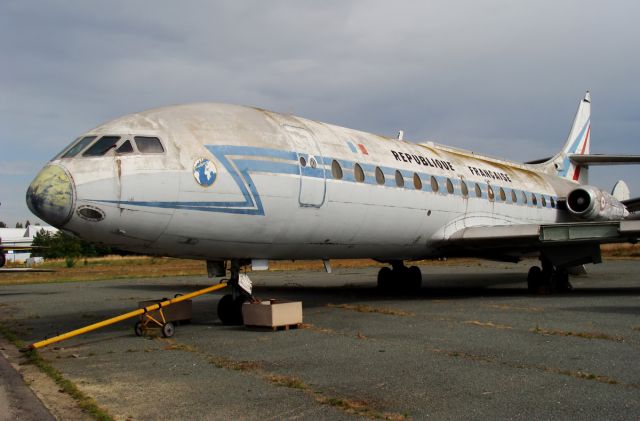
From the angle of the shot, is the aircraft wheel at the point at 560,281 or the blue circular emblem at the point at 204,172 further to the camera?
the aircraft wheel at the point at 560,281

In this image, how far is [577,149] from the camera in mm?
25438

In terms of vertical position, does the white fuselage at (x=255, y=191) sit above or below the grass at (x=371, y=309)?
above

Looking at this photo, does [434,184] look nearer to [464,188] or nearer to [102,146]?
[464,188]

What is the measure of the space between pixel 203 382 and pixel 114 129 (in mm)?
4408

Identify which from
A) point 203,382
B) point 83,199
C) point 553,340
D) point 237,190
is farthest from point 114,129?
point 553,340

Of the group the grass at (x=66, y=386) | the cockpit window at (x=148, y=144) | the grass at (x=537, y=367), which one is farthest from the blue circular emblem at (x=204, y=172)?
the grass at (x=537, y=367)

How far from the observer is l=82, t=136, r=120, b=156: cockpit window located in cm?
839

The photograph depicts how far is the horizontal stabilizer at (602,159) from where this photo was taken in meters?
21.9

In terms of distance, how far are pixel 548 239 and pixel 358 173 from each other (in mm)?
5227

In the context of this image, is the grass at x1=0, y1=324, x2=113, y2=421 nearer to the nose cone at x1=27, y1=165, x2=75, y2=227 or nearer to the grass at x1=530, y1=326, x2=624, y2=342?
the nose cone at x1=27, y1=165, x2=75, y2=227

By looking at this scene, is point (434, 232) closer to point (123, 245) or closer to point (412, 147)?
point (412, 147)

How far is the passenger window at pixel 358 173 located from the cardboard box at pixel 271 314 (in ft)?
9.44

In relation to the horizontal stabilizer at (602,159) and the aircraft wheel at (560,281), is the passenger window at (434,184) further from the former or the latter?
the horizontal stabilizer at (602,159)

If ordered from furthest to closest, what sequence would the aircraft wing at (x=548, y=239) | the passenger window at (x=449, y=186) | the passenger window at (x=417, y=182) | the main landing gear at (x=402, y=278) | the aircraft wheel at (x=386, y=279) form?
1. the aircraft wheel at (x=386, y=279)
2. the main landing gear at (x=402, y=278)
3. the passenger window at (x=449, y=186)
4. the aircraft wing at (x=548, y=239)
5. the passenger window at (x=417, y=182)
